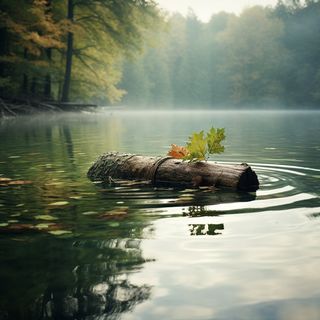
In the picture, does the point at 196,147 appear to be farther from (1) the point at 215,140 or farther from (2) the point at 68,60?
(2) the point at 68,60

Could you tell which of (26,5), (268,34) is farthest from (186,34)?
(26,5)

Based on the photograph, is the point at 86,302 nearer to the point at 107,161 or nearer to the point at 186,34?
the point at 107,161

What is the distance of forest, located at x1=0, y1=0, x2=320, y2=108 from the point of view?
30.2m

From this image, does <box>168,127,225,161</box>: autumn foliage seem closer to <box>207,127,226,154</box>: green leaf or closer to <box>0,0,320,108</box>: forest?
<box>207,127,226,154</box>: green leaf

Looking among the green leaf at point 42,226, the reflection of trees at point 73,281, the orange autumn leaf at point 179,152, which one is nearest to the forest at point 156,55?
the orange autumn leaf at point 179,152

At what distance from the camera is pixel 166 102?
310 ft

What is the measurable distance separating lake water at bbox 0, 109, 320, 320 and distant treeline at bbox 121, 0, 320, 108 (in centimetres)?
6484

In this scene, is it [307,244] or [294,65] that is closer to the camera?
[307,244]

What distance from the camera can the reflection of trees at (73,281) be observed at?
2758 mm

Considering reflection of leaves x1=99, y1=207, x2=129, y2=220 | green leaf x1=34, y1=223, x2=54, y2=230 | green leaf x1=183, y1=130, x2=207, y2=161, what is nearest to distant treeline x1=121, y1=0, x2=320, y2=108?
green leaf x1=183, y1=130, x2=207, y2=161

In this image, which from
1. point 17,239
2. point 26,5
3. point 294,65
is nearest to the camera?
point 17,239

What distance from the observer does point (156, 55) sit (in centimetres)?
9388

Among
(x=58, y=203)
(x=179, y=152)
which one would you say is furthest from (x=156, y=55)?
(x=58, y=203)

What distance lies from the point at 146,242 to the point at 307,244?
1225 mm
